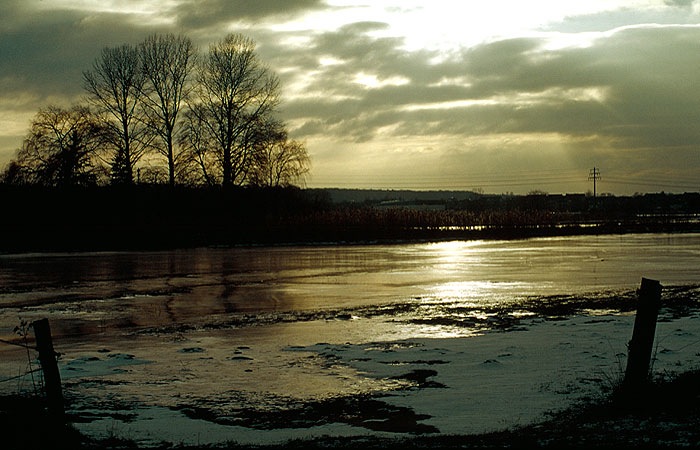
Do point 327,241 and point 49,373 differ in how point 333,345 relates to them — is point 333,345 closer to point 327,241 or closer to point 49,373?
point 49,373

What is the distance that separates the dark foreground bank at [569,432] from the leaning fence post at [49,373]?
A: 0.70 feet

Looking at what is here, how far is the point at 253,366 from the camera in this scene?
Answer: 10.6 meters

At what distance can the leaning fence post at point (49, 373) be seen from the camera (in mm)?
7141

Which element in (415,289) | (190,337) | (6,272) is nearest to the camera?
(190,337)

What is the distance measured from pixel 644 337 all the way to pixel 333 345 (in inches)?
208

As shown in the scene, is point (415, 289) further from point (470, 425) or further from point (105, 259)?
point (105, 259)

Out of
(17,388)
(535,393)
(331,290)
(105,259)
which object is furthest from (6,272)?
(535,393)

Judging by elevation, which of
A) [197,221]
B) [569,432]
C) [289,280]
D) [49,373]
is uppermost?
[197,221]

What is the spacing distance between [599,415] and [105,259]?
29.4m

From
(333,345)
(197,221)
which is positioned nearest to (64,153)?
(197,221)

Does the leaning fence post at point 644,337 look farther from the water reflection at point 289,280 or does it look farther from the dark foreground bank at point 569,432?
the water reflection at point 289,280

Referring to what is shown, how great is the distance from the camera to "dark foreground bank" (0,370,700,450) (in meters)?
6.58

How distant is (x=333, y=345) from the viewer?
1205cm

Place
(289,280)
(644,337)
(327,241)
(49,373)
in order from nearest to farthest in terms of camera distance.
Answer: (49,373)
(644,337)
(289,280)
(327,241)
